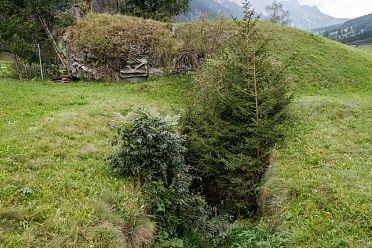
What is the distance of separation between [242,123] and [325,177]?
9.93ft

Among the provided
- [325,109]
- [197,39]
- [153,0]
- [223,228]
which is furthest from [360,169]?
[153,0]

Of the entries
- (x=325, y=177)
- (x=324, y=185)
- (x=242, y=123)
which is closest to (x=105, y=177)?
(x=242, y=123)

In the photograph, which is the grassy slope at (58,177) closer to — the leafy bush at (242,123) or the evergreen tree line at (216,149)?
the evergreen tree line at (216,149)

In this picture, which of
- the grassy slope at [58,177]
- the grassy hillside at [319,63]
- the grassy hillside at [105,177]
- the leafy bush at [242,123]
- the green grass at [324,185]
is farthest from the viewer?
the grassy hillside at [319,63]

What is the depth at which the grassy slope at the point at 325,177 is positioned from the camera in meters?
7.64

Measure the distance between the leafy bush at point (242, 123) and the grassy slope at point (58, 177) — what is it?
3422 mm

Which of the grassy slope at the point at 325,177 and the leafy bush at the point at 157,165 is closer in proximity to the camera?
the grassy slope at the point at 325,177

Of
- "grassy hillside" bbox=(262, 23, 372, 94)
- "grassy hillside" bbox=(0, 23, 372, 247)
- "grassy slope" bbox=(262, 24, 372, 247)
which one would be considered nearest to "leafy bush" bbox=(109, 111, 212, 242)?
"grassy hillside" bbox=(0, 23, 372, 247)

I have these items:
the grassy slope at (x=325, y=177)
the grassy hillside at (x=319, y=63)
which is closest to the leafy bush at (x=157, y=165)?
the grassy slope at (x=325, y=177)

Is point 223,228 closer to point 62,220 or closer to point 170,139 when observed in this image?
point 170,139

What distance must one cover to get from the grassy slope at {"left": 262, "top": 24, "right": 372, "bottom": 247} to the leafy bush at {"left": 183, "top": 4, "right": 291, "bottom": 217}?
0.86 m

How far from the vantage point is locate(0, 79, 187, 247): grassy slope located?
6719 mm

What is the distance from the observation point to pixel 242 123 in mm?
11055

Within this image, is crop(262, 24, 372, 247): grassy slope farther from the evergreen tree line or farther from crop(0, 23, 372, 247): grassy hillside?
the evergreen tree line
